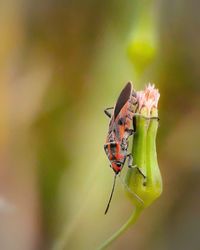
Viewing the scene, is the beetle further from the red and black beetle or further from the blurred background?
the blurred background

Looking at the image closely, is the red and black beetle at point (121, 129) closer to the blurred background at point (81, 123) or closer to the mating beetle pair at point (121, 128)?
the mating beetle pair at point (121, 128)

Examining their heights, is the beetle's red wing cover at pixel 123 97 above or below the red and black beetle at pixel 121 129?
above

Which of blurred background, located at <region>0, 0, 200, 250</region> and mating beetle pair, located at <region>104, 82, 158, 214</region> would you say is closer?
mating beetle pair, located at <region>104, 82, 158, 214</region>

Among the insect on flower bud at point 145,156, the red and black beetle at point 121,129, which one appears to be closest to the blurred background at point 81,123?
→ the red and black beetle at point 121,129

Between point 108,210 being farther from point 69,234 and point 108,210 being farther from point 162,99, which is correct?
point 162,99

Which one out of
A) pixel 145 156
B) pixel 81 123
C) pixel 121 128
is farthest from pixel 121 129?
pixel 81 123

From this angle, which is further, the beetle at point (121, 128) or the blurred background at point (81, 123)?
the blurred background at point (81, 123)

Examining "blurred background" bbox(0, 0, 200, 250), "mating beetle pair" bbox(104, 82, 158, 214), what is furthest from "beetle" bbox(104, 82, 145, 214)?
"blurred background" bbox(0, 0, 200, 250)

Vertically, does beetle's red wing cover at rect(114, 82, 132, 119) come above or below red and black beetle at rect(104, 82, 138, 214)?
above
